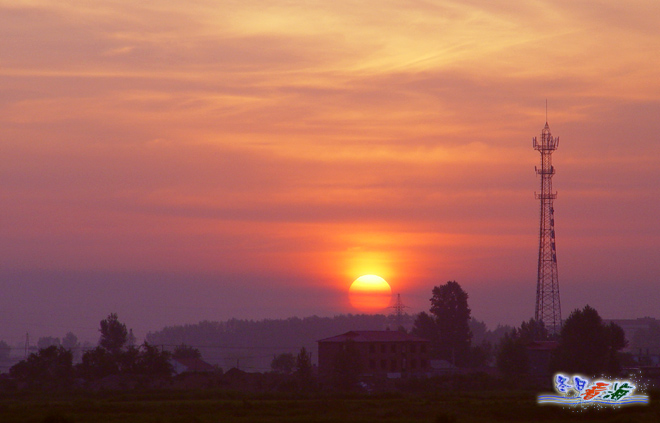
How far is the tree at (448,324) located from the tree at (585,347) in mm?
40134

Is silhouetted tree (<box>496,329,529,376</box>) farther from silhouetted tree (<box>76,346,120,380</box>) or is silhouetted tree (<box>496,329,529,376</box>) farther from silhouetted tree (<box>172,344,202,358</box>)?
silhouetted tree (<box>172,344,202,358</box>)

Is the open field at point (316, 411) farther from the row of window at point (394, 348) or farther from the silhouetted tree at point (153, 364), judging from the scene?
the row of window at point (394, 348)

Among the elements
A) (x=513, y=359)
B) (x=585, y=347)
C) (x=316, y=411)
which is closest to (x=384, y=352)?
(x=513, y=359)

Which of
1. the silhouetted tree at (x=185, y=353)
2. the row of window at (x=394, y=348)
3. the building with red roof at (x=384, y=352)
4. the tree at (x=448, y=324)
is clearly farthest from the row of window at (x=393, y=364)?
the silhouetted tree at (x=185, y=353)

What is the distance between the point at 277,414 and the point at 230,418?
4.10m

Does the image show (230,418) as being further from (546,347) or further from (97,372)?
(546,347)

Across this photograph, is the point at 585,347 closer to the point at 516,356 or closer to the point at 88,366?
the point at 516,356

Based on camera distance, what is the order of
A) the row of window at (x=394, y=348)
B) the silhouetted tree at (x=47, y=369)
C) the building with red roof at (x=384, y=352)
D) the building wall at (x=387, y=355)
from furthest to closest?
1. the row of window at (x=394, y=348)
2. the building wall at (x=387, y=355)
3. the building with red roof at (x=384, y=352)
4. the silhouetted tree at (x=47, y=369)

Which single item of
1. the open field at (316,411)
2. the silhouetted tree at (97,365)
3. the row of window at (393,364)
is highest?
the silhouetted tree at (97,365)

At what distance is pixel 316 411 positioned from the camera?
211 feet

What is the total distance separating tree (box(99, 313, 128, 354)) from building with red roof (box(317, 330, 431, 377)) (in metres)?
42.0

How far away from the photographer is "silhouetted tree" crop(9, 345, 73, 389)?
100512mm

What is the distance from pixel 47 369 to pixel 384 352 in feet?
151

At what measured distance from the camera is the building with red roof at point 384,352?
118 m
